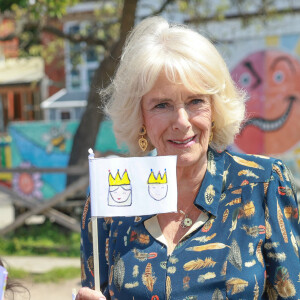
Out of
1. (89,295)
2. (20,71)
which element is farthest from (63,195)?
(20,71)

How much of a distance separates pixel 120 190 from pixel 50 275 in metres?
5.06

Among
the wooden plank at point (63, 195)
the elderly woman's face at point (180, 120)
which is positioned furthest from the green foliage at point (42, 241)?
the elderly woman's face at point (180, 120)

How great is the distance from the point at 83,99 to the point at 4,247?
8.05 meters

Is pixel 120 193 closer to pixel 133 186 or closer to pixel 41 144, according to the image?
pixel 133 186

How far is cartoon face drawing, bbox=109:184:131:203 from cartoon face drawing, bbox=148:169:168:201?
0.27ft

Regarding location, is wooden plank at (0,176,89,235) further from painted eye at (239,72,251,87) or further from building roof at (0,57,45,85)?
building roof at (0,57,45,85)

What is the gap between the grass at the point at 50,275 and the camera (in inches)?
271

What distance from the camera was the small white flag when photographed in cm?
221

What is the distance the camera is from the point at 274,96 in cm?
1286

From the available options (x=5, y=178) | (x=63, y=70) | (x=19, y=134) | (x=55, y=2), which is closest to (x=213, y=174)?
(x=55, y=2)

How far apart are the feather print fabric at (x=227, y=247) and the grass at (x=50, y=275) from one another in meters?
4.73

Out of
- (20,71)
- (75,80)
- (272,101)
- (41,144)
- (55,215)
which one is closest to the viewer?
(55,215)

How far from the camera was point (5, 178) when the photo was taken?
14836 millimetres

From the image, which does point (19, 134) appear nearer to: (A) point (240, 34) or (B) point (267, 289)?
(A) point (240, 34)
